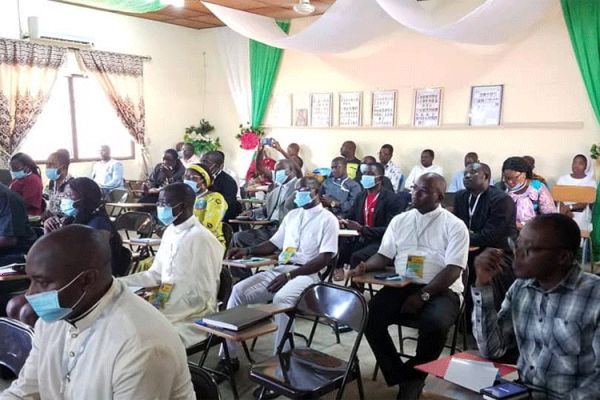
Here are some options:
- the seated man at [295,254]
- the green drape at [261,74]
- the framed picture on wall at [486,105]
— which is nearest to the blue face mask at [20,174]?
the seated man at [295,254]

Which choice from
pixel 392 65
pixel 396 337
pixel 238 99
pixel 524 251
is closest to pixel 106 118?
pixel 238 99

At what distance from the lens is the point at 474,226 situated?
4.47 meters

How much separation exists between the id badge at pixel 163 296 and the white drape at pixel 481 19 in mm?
4408

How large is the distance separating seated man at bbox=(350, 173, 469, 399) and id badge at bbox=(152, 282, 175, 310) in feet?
3.84

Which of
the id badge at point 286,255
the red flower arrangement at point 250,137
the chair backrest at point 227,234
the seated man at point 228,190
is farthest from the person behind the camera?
the red flower arrangement at point 250,137

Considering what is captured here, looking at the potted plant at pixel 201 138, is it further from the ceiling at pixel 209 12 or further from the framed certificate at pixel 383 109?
the framed certificate at pixel 383 109

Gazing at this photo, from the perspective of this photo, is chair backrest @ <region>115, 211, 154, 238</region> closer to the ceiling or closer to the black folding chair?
the black folding chair

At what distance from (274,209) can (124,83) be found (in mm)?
4860

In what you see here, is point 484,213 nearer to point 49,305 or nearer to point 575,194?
point 575,194

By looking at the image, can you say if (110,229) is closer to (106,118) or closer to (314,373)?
(314,373)

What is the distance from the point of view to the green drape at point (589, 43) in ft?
21.8

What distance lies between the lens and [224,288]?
317 centimetres

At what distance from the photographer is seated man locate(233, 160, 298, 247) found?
5.30 m

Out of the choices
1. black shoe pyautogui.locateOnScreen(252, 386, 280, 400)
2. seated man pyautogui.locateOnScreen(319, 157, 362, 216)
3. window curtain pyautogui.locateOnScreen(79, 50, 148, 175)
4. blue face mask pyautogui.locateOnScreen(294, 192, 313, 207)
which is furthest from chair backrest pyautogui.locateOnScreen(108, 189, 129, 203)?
black shoe pyautogui.locateOnScreen(252, 386, 280, 400)
